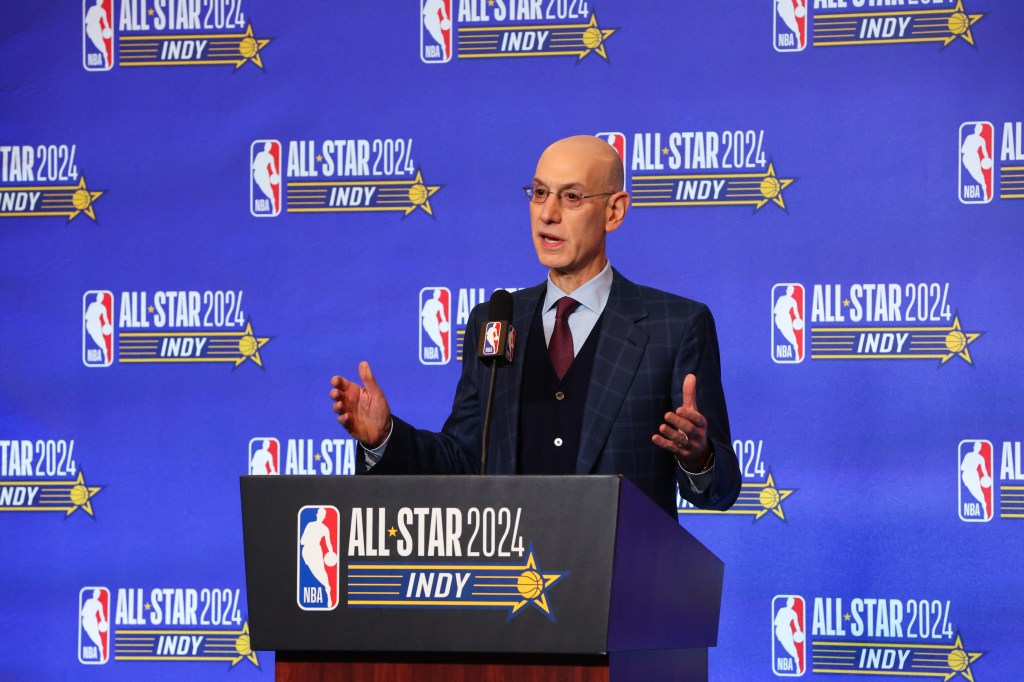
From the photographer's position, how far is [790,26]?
12.9ft

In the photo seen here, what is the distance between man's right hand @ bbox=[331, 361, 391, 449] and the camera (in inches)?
77.4

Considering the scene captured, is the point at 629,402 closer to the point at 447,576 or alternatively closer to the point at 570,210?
the point at 570,210

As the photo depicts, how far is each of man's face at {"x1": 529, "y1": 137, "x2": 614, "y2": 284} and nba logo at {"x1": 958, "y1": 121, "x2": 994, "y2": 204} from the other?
5.94 feet

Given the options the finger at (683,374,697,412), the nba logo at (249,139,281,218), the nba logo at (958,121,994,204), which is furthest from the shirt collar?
the nba logo at (249,139,281,218)

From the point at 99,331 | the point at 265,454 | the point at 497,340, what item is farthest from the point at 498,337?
the point at 99,331

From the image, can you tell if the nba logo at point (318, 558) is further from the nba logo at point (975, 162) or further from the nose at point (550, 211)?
the nba logo at point (975, 162)

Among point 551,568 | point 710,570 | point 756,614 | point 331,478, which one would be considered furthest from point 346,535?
point 756,614

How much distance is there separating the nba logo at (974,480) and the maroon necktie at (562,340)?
5.97 feet

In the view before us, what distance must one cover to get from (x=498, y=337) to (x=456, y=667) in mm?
607

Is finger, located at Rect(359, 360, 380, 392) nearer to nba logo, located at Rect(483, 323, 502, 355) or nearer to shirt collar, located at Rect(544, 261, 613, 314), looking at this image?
nba logo, located at Rect(483, 323, 502, 355)

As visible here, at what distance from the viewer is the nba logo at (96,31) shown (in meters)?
4.34

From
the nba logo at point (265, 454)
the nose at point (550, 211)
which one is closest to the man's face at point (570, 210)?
the nose at point (550, 211)

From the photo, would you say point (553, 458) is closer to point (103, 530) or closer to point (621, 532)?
point (621, 532)

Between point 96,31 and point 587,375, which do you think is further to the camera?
point 96,31
